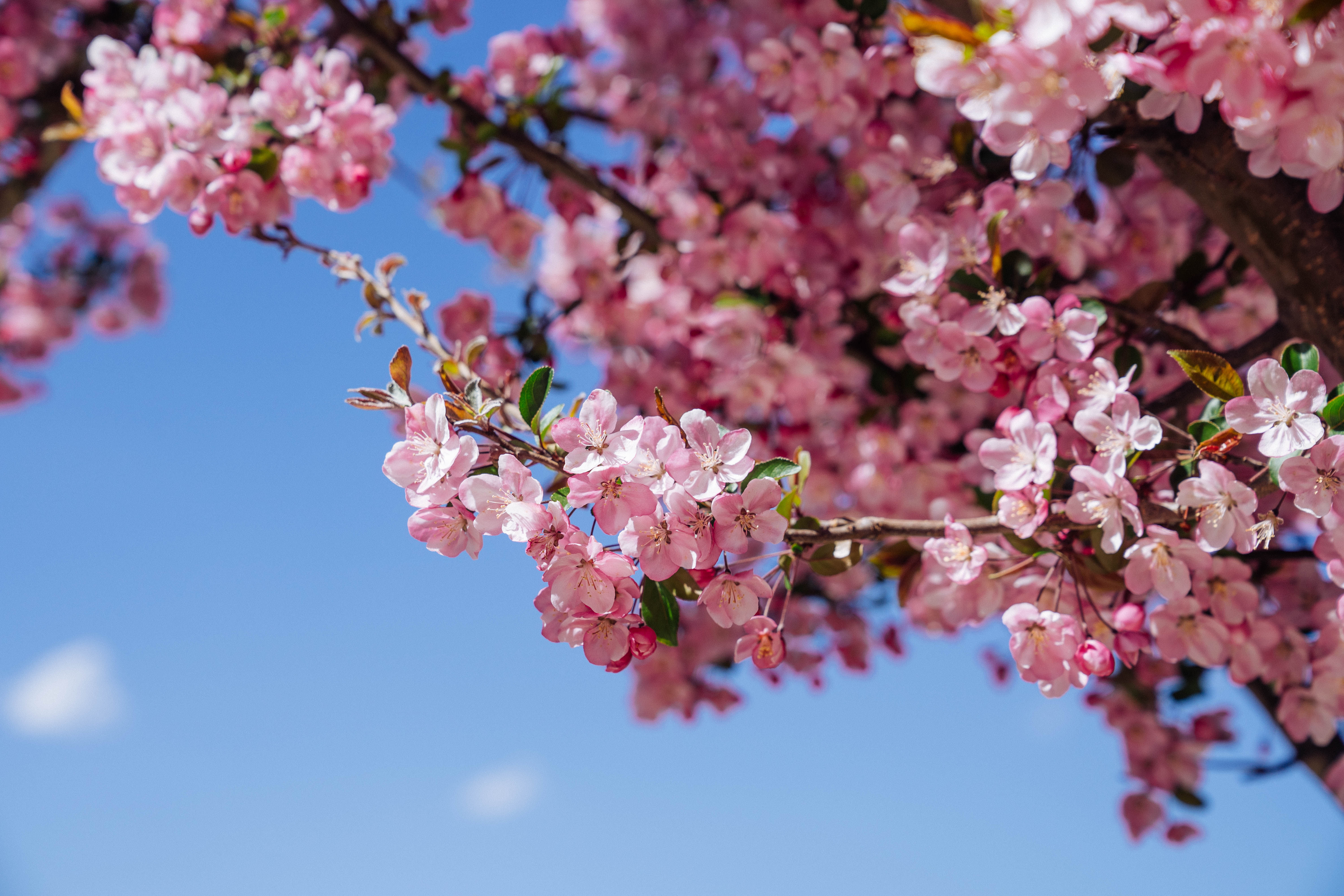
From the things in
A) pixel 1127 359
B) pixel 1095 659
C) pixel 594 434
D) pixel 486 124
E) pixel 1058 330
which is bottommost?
pixel 1095 659

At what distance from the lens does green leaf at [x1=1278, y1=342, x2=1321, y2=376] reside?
1.08 meters

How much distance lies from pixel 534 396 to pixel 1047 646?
2.58 feet

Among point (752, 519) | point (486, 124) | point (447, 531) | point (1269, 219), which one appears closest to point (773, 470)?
point (752, 519)

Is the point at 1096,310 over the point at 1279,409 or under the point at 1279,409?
over

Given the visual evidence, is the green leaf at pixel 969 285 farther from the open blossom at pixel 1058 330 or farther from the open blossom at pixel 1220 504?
the open blossom at pixel 1220 504

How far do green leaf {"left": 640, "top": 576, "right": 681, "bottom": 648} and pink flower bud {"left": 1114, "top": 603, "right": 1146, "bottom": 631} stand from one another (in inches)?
26.7

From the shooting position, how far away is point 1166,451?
1232 millimetres

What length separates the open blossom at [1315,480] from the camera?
3.36 ft

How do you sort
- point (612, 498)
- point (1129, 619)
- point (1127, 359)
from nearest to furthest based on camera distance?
point (612, 498)
point (1129, 619)
point (1127, 359)

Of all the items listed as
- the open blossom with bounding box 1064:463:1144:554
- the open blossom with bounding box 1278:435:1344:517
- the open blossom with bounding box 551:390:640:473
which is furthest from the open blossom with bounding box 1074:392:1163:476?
the open blossom with bounding box 551:390:640:473

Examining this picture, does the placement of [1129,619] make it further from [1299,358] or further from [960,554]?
[1299,358]

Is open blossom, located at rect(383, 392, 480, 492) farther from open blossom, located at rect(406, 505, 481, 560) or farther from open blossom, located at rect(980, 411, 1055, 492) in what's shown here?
open blossom, located at rect(980, 411, 1055, 492)

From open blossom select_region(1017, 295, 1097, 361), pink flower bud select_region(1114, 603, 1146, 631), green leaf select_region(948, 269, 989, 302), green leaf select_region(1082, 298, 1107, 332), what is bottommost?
pink flower bud select_region(1114, 603, 1146, 631)

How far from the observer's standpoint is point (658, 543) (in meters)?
1.04
